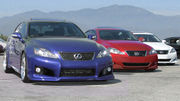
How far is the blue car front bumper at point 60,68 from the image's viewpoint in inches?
352

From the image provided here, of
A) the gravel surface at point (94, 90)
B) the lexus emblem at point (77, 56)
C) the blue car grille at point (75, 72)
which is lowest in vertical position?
the gravel surface at point (94, 90)

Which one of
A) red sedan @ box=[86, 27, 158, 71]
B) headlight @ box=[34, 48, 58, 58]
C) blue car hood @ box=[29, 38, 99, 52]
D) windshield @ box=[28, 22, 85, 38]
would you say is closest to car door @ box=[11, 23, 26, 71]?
windshield @ box=[28, 22, 85, 38]

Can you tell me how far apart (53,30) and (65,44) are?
1332 millimetres

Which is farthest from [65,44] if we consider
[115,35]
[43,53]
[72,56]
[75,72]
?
[115,35]

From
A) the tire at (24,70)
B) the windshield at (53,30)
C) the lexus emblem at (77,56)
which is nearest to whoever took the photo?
the lexus emblem at (77,56)

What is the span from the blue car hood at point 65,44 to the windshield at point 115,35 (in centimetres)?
435

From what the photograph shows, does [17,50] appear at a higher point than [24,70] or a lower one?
higher

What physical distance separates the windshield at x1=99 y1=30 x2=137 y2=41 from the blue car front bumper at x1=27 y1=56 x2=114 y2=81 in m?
4.80

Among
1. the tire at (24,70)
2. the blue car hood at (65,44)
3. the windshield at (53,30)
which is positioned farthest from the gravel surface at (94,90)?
the windshield at (53,30)

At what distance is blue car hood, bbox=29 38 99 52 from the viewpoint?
909 centimetres

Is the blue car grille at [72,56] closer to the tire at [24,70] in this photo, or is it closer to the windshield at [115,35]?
the tire at [24,70]

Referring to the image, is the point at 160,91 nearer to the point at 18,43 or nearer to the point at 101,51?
the point at 101,51

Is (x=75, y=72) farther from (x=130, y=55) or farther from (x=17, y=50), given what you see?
(x=130, y=55)

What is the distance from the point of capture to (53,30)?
413 inches
